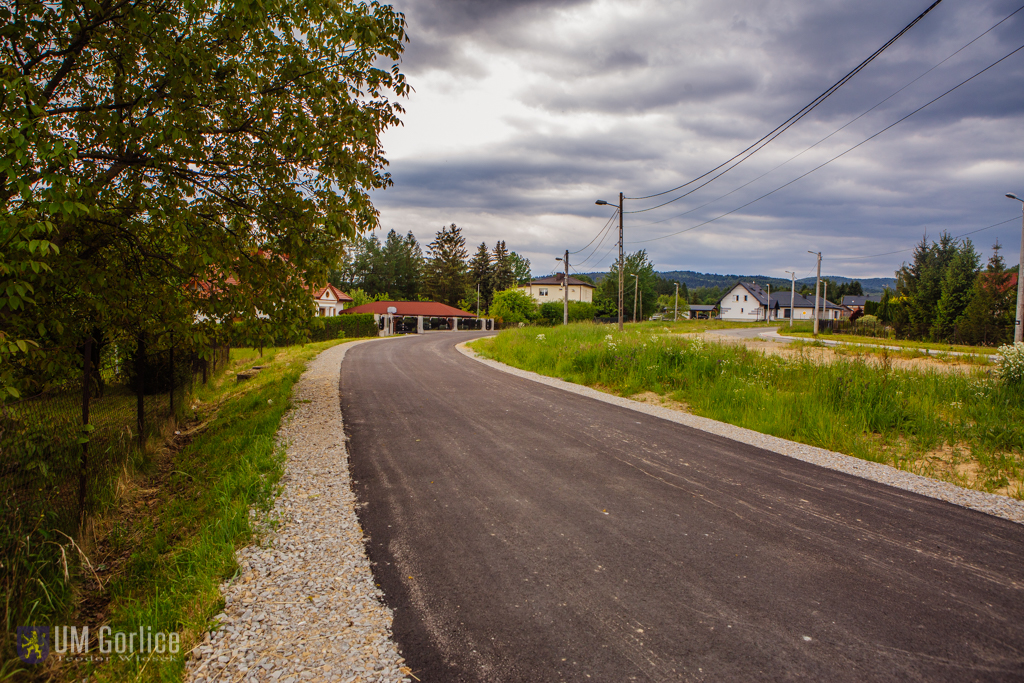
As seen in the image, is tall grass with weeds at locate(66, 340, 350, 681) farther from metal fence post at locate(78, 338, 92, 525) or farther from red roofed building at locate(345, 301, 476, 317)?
red roofed building at locate(345, 301, 476, 317)

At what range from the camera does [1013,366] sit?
29.3ft

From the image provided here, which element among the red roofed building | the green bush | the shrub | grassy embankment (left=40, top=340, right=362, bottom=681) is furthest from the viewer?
the red roofed building

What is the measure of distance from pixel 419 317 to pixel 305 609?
172 feet

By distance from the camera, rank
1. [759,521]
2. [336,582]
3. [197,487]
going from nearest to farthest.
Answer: [336,582] < [759,521] < [197,487]

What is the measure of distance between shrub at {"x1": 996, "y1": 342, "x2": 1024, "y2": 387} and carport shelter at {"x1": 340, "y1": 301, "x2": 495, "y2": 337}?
47379mm

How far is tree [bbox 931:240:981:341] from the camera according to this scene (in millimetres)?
34875

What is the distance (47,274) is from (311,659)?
5854mm

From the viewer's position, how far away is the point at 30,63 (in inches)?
228

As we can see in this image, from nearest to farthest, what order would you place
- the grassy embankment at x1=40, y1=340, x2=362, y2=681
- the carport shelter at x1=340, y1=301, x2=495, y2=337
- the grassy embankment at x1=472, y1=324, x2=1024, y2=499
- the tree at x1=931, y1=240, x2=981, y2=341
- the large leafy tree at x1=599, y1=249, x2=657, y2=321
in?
the grassy embankment at x1=40, y1=340, x2=362, y2=681
the grassy embankment at x1=472, y1=324, x2=1024, y2=499
the tree at x1=931, y1=240, x2=981, y2=341
the carport shelter at x1=340, y1=301, x2=495, y2=337
the large leafy tree at x1=599, y1=249, x2=657, y2=321

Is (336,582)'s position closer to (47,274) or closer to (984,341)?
(47,274)

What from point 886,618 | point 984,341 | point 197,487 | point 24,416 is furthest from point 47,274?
point 984,341

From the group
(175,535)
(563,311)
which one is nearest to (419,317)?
(563,311)

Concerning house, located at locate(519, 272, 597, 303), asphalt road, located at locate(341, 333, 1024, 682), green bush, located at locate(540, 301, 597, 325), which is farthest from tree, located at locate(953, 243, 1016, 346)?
house, located at locate(519, 272, 597, 303)

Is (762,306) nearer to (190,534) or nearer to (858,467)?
(858,467)
